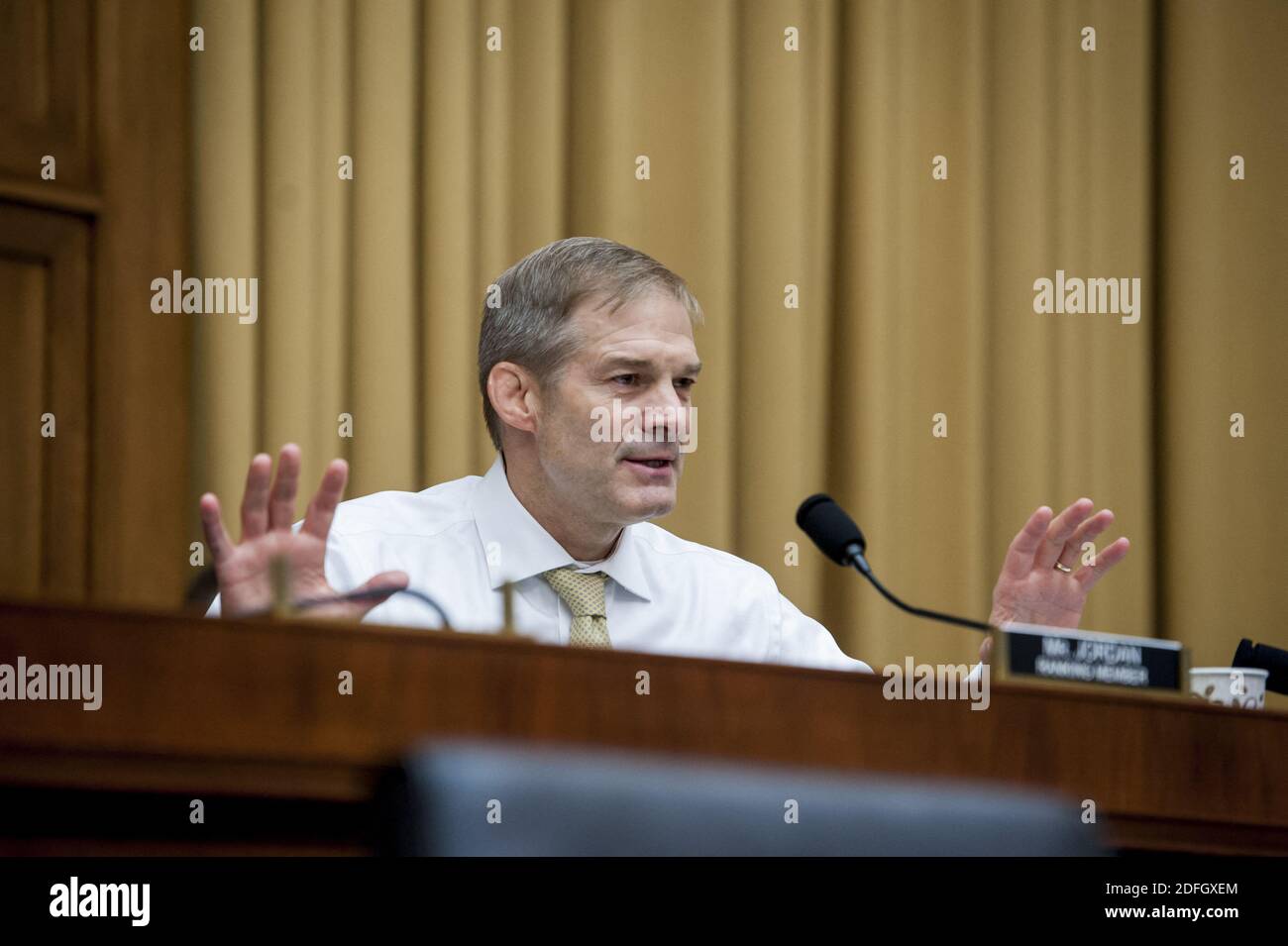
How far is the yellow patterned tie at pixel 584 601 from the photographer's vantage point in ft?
6.15

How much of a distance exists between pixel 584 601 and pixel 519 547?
0.14 metres

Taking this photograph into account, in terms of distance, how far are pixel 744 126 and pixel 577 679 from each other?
218cm

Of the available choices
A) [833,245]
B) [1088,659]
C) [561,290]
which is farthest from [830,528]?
[833,245]

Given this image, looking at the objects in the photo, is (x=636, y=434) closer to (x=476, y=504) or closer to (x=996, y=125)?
(x=476, y=504)

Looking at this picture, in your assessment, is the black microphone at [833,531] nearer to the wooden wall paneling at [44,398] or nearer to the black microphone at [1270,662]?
the black microphone at [1270,662]

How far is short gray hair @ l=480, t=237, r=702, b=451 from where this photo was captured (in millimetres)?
2098

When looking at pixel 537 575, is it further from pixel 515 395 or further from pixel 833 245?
pixel 833 245

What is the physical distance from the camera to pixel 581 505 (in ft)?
6.64

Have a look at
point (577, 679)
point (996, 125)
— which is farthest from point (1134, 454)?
point (577, 679)

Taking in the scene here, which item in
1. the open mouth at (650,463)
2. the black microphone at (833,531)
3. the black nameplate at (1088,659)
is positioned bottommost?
the black nameplate at (1088,659)

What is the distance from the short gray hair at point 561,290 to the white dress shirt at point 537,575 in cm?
17

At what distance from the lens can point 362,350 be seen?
2.78 metres

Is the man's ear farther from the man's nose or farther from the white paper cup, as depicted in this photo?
the white paper cup

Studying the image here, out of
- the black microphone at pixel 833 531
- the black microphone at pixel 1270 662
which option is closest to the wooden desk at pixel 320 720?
the black microphone at pixel 833 531
